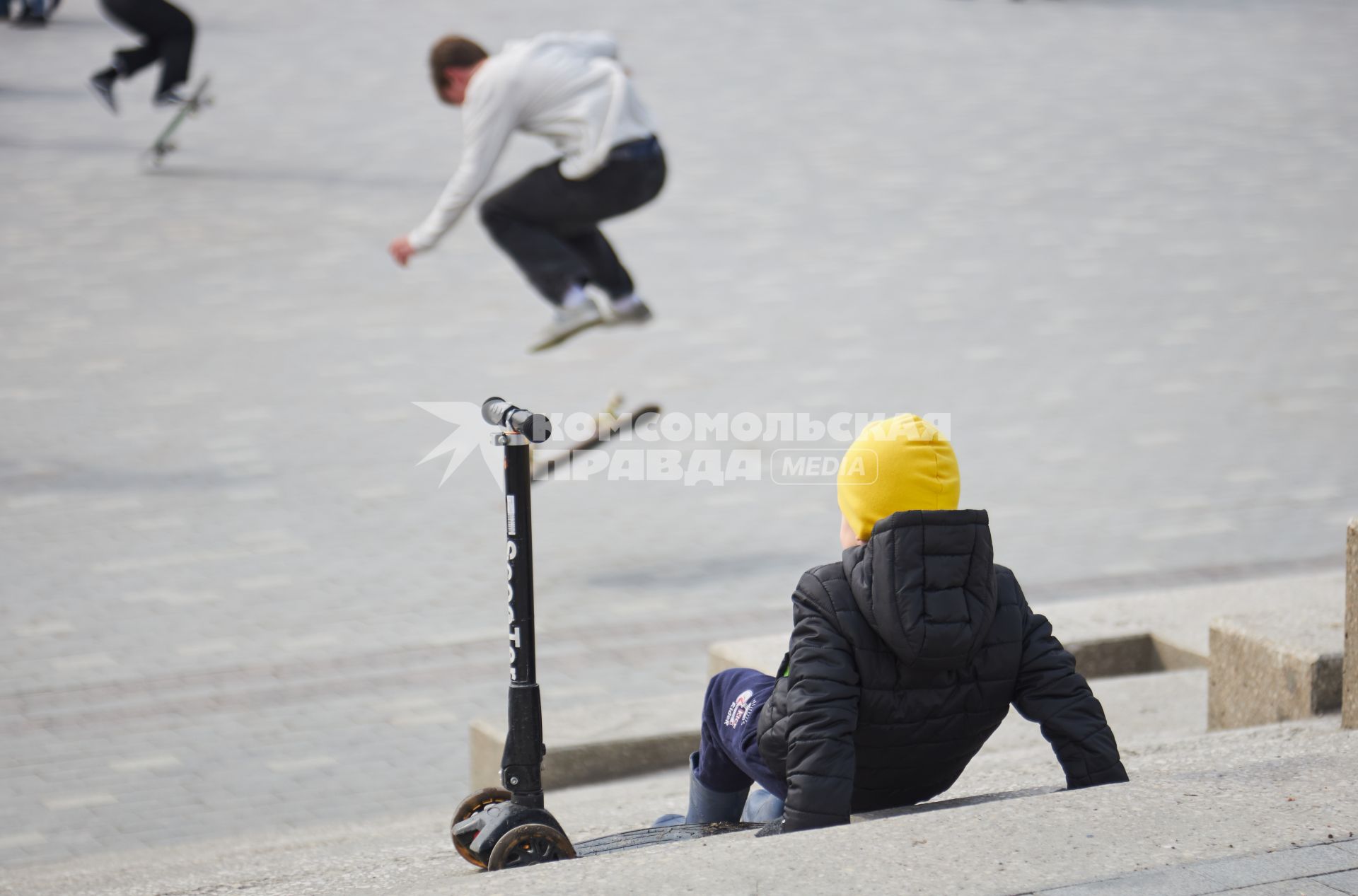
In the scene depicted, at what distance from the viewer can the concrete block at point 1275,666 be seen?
13.5 ft

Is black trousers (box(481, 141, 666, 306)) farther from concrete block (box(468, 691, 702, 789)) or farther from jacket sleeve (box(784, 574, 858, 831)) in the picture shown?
jacket sleeve (box(784, 574, 858, 831))

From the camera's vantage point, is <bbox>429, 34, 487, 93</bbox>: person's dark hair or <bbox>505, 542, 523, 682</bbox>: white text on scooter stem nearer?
<bbox>505, 542, 523, 682</bbox>: white text on scooter stem

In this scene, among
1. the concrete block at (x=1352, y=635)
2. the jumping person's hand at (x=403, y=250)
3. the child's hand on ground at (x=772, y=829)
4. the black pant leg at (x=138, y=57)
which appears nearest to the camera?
the child's hand on ground at (x=772, y=829)

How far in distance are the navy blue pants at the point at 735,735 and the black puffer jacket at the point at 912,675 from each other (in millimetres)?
112

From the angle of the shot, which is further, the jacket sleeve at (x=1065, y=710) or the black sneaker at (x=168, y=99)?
the black sneaker at (x=168, y=99)

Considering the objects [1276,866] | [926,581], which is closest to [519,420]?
[926,581]

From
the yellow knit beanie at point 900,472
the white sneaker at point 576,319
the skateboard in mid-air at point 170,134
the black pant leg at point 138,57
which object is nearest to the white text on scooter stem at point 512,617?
the yellow knit beanie at point 900,472

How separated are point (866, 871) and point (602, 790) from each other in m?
2.26

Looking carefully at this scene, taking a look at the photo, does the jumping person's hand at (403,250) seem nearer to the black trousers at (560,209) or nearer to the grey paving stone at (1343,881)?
the black trousers at (560,209)

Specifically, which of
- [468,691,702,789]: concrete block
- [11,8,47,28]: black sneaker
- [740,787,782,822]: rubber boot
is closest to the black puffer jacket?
[740,787,782,822]: rubber boot

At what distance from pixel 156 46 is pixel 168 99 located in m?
0.60

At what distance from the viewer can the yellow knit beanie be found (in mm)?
2914

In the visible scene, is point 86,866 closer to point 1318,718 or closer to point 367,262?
point 1318,718

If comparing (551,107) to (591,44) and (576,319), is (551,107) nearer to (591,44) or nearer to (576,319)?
(591,44)
